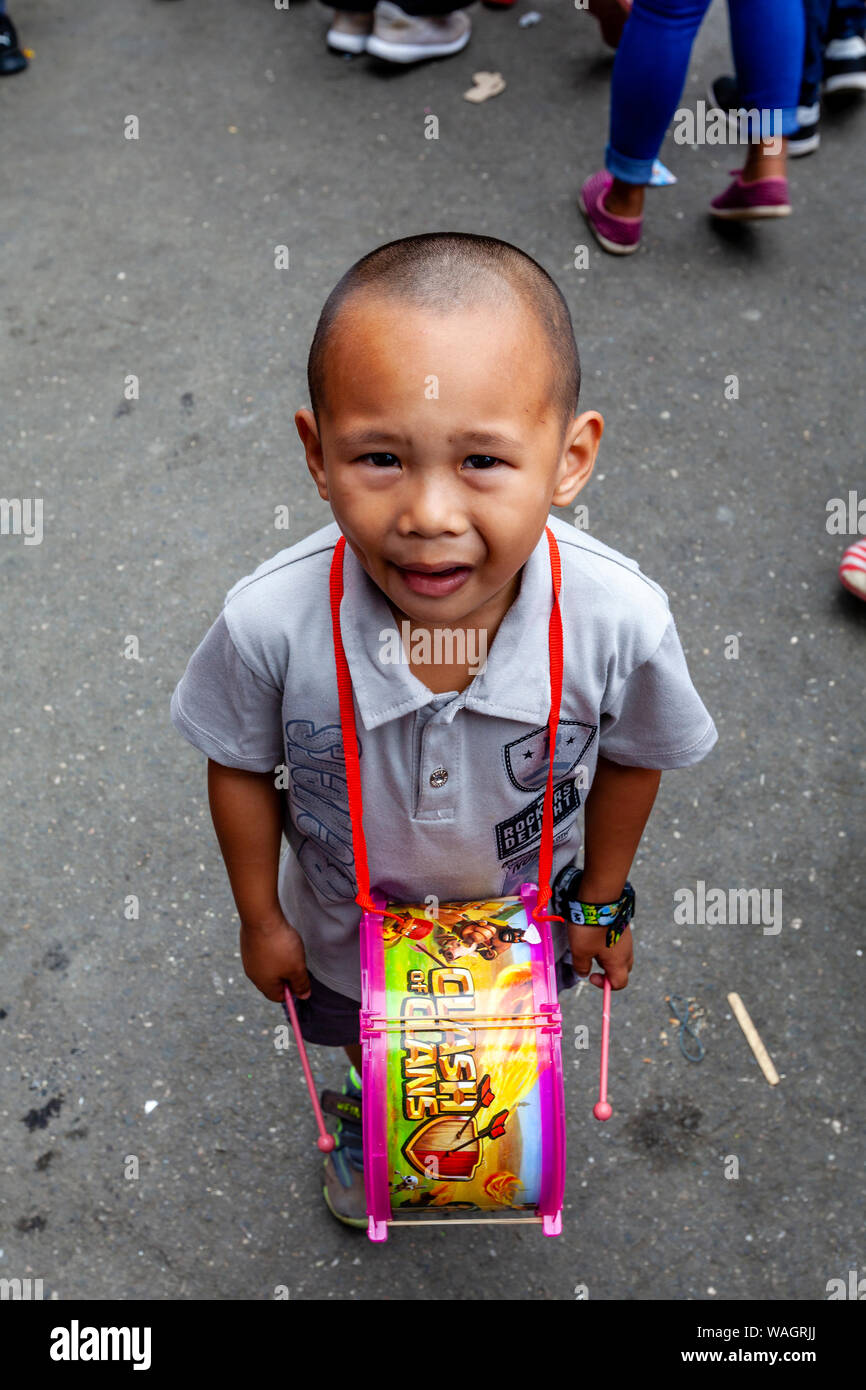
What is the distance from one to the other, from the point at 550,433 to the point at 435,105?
3120 millimetres

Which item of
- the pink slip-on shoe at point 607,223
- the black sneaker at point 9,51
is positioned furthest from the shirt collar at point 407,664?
the black sneaker at point 9,51

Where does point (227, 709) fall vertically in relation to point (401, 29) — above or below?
below

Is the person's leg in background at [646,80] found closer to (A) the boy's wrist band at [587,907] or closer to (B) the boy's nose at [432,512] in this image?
(A) the boy's wrist band at [587,907]

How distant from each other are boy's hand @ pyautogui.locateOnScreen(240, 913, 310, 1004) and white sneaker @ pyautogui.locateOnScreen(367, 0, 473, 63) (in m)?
3.23

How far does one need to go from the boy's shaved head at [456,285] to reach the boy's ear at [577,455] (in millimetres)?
39

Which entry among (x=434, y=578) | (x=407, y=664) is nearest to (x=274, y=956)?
(x=407, y=664)

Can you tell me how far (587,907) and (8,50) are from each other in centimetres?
366

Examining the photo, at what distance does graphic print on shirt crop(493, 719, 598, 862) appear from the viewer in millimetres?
1355

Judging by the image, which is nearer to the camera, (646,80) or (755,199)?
(646,80)

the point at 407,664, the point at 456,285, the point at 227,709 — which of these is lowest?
the point at 227,709

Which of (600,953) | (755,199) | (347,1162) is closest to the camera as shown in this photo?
(600,953)

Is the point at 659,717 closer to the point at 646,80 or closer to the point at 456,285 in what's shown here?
the point at 456,285

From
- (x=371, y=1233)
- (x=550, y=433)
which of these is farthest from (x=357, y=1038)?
(x=550, y=433)

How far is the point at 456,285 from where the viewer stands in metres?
1.07
